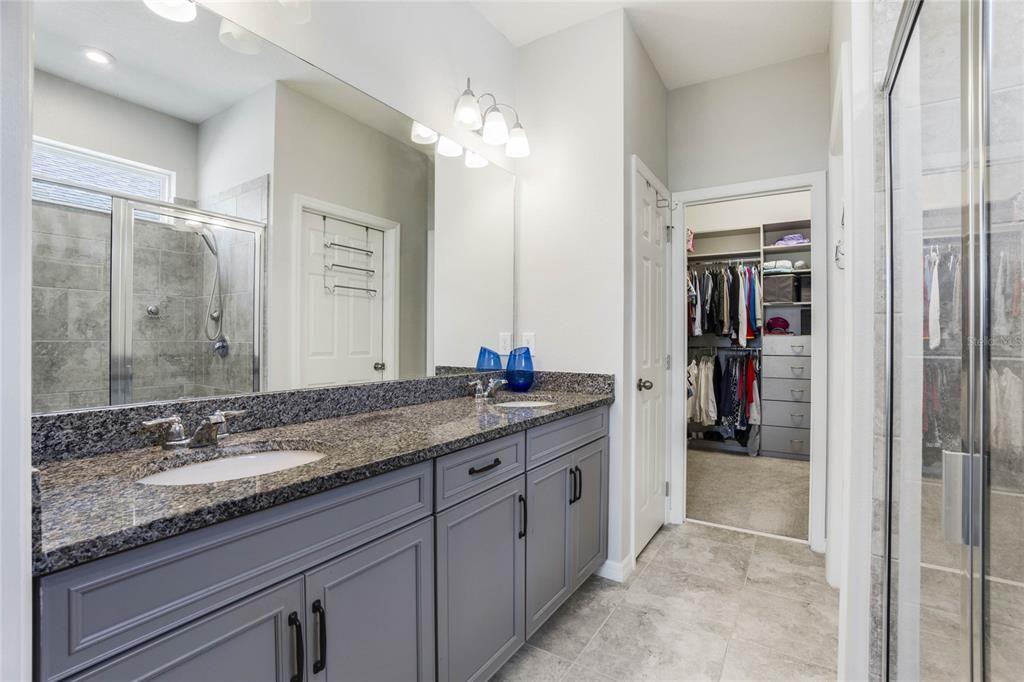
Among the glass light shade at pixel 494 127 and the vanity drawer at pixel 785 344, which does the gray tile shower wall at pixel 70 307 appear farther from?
the vanity drawer at pixel 785 344

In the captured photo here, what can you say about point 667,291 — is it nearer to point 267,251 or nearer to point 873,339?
point 873,339

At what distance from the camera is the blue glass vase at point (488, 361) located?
247 centimetres

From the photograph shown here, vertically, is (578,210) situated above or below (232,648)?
above

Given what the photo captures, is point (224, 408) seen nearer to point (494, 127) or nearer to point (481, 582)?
point (481, 582)

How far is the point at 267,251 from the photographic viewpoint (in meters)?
1.51

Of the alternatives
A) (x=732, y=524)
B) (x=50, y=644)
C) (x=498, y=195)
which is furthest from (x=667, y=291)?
(x=50, y=644)

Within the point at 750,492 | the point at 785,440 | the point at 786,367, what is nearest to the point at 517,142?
the point at 750,492

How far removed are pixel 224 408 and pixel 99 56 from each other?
913mm

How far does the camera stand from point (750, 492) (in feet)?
11.9

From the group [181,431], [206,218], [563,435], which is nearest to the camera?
[181,431]

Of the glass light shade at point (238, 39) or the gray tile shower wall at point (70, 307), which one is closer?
the gray tile shower wall at point (70, 307)

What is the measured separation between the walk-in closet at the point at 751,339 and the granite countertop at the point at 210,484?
11.1 feet

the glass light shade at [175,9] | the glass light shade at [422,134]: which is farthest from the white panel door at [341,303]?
the glass light shade at [175,9]

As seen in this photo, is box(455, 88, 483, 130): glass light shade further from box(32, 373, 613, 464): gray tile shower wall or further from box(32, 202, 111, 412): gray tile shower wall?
box(32, 202, 111, 412): gray tile shower wall
